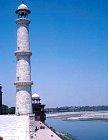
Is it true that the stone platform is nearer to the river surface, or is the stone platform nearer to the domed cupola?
the domed cupola

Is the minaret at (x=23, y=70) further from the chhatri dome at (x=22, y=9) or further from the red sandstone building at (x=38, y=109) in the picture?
the red sandstone building at (x=38, y=109)

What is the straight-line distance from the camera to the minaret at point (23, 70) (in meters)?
35.2

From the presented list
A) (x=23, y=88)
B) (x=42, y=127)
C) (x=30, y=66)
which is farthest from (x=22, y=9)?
(x=42, y=127)

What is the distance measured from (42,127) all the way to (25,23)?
14135mm

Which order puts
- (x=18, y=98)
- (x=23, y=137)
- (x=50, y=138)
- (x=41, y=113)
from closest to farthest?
(x=23, y=137) → (x=50, y=138) → (x=18, y=98) → (x=41, y=113)

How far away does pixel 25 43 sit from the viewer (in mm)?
36031

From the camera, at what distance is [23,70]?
3553cm

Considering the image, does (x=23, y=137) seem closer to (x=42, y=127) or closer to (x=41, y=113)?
(x=42, y=127)

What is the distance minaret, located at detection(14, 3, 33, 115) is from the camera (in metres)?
35.2

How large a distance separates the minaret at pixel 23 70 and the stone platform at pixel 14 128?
7.20 feet

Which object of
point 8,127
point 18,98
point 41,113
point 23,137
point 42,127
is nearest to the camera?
point 23,137

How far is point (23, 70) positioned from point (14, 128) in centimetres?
1018

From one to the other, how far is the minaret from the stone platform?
219 cm

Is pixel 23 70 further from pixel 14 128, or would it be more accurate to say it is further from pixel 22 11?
pixel 14 128
